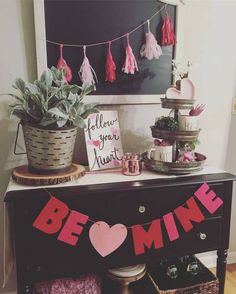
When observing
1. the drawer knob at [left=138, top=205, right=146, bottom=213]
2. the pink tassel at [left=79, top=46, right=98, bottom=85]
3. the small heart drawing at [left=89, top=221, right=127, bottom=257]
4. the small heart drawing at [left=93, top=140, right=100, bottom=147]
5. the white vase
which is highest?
the pink tassel at [left=79, top=46, right=98, bottom=85]

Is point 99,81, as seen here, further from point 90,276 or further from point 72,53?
point 90,276

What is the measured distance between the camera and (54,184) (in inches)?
49.2

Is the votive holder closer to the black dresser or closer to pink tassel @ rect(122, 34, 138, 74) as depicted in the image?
the black dresser

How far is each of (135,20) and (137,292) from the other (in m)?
1.47

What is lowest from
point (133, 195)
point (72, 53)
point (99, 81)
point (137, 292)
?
point (137, 292)

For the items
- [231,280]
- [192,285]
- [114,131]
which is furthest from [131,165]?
[231,280]

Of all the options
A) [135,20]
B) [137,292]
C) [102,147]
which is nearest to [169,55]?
[135,20]

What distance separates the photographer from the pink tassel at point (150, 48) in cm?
156

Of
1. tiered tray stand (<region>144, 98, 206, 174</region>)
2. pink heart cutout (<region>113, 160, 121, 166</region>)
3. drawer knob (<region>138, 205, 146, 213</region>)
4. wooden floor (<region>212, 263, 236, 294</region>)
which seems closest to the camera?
drawer knob (<region>138, 205, 146, 213</region>)

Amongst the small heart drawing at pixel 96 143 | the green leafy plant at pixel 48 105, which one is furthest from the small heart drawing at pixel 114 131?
the green leafy plant at pixel 48 105

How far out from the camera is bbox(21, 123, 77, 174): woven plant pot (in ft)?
4.02

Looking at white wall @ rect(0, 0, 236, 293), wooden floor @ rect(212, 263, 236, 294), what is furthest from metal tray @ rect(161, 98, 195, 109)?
wooden floor @ rect(212, 263, 236, 294)

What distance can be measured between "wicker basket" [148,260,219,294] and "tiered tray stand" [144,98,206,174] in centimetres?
60

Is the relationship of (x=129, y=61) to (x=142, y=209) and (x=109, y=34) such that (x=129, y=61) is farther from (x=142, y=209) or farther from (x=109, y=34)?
(x=142, y=209)
